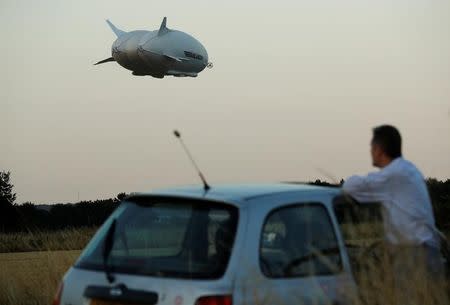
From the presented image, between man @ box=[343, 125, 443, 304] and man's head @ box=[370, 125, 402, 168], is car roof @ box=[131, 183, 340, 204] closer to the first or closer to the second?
man @ box=[343, 125, 443, 304]

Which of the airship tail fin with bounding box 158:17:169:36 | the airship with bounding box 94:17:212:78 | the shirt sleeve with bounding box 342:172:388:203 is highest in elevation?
the airship tail fin with bounding box 158:17:169:36

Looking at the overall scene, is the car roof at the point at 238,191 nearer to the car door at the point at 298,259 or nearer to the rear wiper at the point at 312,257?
the car door at the point at 298,259

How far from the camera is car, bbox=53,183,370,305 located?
611cm

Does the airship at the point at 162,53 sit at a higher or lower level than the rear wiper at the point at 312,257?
higher

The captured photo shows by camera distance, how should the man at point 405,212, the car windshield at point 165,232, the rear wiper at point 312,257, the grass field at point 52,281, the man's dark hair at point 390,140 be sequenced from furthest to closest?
the man's dark hair at point 390,140
the man at point 405,212
the grass field at point 52,281
the rear wiper at point 312,257
the car windshield at point 165,232

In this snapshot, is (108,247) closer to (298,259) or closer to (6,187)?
(298,259)

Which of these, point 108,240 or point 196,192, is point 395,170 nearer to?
point 196,192

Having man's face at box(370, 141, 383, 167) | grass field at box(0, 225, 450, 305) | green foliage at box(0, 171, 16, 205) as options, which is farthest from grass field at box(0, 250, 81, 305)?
green foliage at box(0, 171, 16, 205)

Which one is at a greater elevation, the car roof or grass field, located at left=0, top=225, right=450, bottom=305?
the car roof

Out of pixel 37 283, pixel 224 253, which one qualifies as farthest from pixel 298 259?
pixel 37 283

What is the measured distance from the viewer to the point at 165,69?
110 meters

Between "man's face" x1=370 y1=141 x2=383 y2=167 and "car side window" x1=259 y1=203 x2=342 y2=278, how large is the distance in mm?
748

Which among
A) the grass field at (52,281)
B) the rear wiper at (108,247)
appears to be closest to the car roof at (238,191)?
the rear wiper at (108,247)

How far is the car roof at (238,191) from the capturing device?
21.2ft
